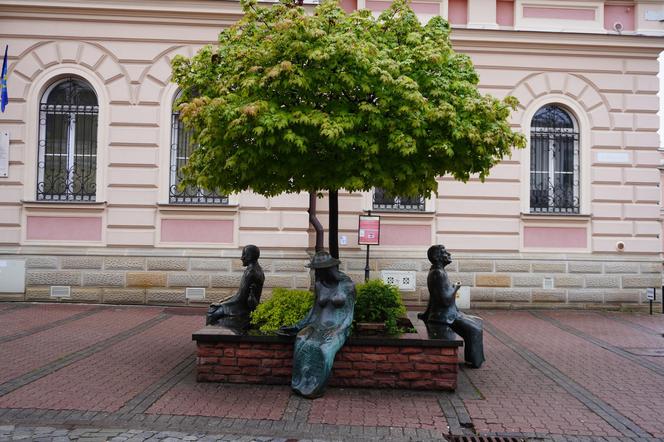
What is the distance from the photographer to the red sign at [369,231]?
1233cm

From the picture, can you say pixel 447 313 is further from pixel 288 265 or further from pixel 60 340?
pixel 60 340

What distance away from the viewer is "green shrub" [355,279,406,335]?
22.6ft

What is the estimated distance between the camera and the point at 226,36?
7.33 metres

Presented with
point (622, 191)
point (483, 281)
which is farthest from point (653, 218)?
point (483, 281)

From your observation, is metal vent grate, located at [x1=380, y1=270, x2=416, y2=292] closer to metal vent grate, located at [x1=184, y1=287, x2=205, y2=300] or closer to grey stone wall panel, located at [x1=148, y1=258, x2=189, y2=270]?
metal vent grate, located at [x1=184, y1=287, x2=205, y2=300]

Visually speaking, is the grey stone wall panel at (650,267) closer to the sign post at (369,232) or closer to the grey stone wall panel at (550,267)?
the grey stone wall panel at (550,267)

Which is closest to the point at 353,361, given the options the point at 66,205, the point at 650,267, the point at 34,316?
the point at 34,316

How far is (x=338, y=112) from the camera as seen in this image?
627 cm

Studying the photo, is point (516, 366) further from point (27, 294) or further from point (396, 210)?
point (27, 294)

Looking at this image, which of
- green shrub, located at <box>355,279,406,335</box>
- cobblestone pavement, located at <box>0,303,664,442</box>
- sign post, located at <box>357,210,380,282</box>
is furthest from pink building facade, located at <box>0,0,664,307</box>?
green shrub, located at <box>355,279,406,335</box>

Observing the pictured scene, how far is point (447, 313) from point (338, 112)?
3053 mm

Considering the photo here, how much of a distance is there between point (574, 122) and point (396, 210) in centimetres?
498

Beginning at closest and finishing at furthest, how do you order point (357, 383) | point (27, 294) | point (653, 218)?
point (357, 383) → point (27, 294) → point (653, 218)

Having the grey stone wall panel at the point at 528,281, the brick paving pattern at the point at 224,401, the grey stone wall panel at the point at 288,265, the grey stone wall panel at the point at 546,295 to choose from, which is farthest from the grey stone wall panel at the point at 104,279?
the grey stone wall panel at the point at 546,295
